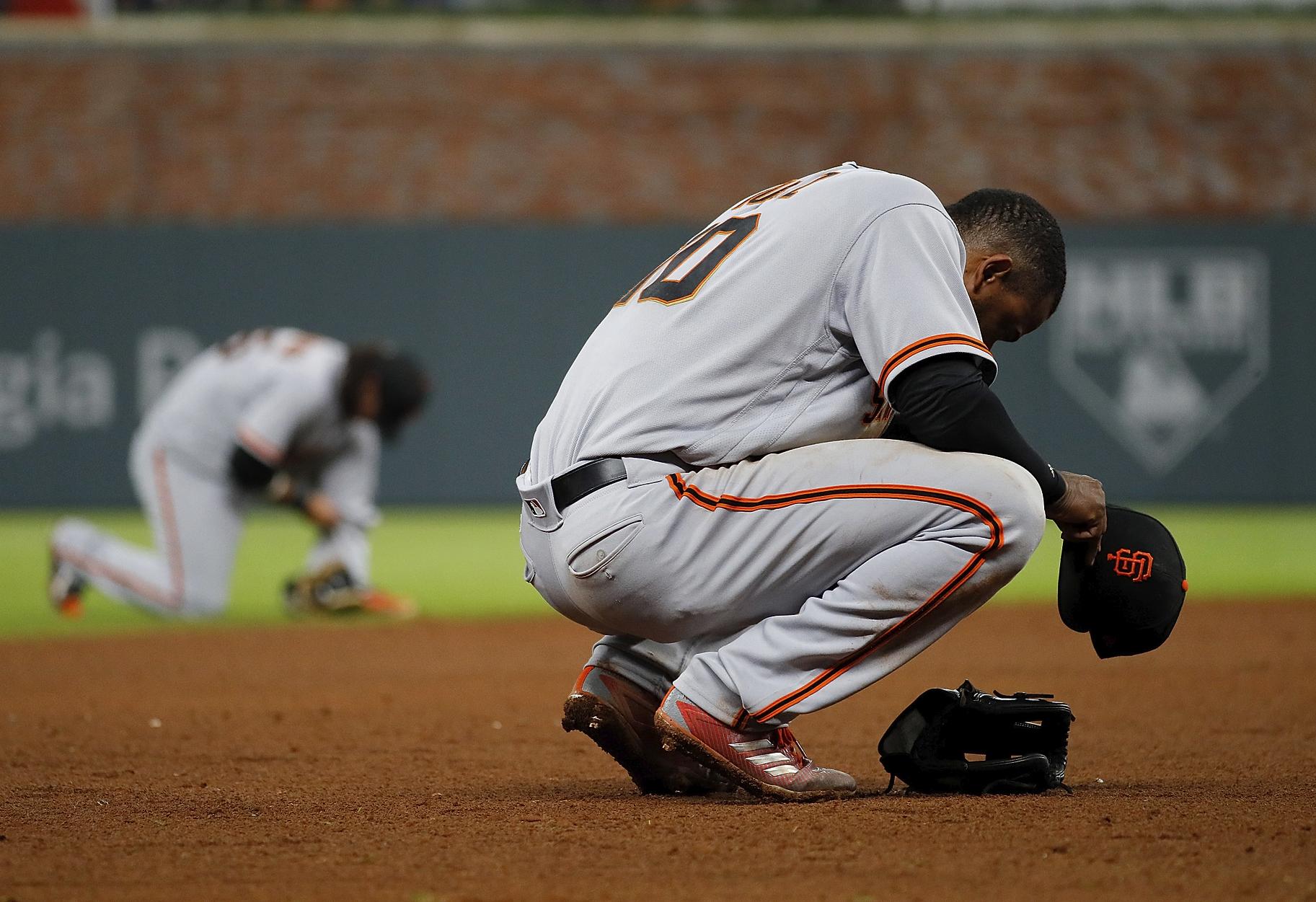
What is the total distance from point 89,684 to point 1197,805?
149 inches

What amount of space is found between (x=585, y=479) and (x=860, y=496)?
531 millimetres

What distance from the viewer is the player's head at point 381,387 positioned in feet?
24.2

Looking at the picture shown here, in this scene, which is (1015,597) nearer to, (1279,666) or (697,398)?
(1279,666)

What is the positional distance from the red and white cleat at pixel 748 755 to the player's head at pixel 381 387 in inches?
180

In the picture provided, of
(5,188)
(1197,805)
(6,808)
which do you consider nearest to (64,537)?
(6,808)

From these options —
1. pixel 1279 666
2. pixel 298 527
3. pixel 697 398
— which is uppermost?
pixel 697 398

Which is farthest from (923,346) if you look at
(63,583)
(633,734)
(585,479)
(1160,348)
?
(1160,348)

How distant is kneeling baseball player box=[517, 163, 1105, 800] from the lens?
2920 millimetres

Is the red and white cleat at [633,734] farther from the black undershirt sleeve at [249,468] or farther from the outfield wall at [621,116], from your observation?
the outfield wall at [621,116]

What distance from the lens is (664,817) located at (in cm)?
291

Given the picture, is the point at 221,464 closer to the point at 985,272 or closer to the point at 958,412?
the point at 985,272

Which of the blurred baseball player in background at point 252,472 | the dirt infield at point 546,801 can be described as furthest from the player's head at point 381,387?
the dirt infield at point 546,801

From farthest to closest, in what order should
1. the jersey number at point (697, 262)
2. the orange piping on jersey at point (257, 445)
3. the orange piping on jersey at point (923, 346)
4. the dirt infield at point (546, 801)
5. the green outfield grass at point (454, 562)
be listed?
A: 1. the green outfield grass at point (454, 562)
2. the orange piping on jersey at point (257, 445)
3. the jersey number at point (697, 262)
4. the orange piping on jersey at point (923, 346)
5. the dirt infield at point (546, 801)

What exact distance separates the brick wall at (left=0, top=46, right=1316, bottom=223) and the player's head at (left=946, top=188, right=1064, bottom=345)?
1258 centimetres
